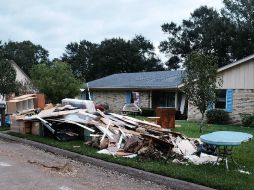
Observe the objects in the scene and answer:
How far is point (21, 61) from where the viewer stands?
81.1m

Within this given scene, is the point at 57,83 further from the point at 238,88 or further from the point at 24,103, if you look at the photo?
the point at 238,88

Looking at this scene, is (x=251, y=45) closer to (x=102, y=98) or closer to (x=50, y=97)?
(x=102, y=98)

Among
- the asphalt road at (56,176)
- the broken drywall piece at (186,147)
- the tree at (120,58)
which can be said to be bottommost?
the asphalt road at (56,176)

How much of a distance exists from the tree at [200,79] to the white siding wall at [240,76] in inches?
320

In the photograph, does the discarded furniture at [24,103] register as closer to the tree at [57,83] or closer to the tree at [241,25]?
the tree at [57,83]

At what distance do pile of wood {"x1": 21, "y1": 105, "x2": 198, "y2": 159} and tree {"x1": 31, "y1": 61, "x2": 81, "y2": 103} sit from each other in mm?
13541

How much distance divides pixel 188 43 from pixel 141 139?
172 ft

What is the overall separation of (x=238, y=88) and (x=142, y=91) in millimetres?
10793

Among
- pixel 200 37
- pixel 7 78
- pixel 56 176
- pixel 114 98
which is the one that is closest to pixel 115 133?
pixel 56 176

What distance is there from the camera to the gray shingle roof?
107 feet

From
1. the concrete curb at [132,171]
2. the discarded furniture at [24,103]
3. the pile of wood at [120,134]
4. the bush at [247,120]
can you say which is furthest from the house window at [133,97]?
the concrete curb at [132,171]

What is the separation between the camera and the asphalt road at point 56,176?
25.9ft

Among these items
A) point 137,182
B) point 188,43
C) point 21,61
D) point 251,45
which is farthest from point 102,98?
point 21,61

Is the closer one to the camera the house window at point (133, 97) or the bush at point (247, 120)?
the bush at point (247, 120)
